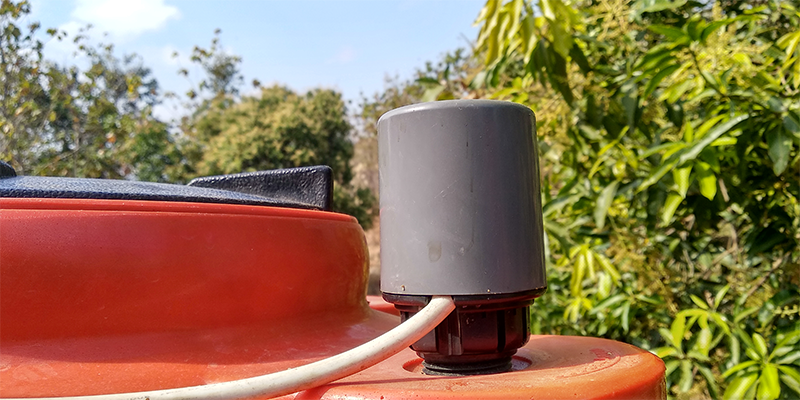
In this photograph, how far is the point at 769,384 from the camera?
5.55ft

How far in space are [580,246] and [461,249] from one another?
1.47 metres

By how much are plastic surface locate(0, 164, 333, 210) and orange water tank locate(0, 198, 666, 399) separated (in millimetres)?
50

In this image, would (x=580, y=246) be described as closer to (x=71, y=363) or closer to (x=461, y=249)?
(x=461, y=249)

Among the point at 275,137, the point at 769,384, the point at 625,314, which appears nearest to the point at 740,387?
the point at 769,384

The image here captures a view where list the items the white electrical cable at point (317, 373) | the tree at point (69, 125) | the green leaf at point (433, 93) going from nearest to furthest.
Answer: the white electrical cable at point (317, 373)
the green leaf at point (433, 93)
the tree at point (69, 125)

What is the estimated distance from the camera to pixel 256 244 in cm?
96

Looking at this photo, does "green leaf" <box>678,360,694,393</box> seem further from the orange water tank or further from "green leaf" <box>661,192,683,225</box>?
the orange water tank

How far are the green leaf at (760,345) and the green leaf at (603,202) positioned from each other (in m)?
0.55

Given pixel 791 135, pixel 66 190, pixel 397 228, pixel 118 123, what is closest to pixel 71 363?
pixel 66 190

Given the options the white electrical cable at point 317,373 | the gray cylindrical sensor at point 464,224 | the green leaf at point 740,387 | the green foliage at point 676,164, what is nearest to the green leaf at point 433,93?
the green foliage at point 676,164

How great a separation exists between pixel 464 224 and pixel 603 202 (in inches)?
50.4

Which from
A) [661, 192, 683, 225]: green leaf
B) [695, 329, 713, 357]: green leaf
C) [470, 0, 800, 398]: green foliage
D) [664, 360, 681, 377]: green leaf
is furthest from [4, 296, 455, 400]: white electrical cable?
[664, 360, 681, 377]: green leaf

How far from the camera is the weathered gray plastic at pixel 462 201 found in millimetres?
814

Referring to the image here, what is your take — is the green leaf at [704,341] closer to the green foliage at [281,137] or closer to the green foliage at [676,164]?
the green foliage at [676,164]
